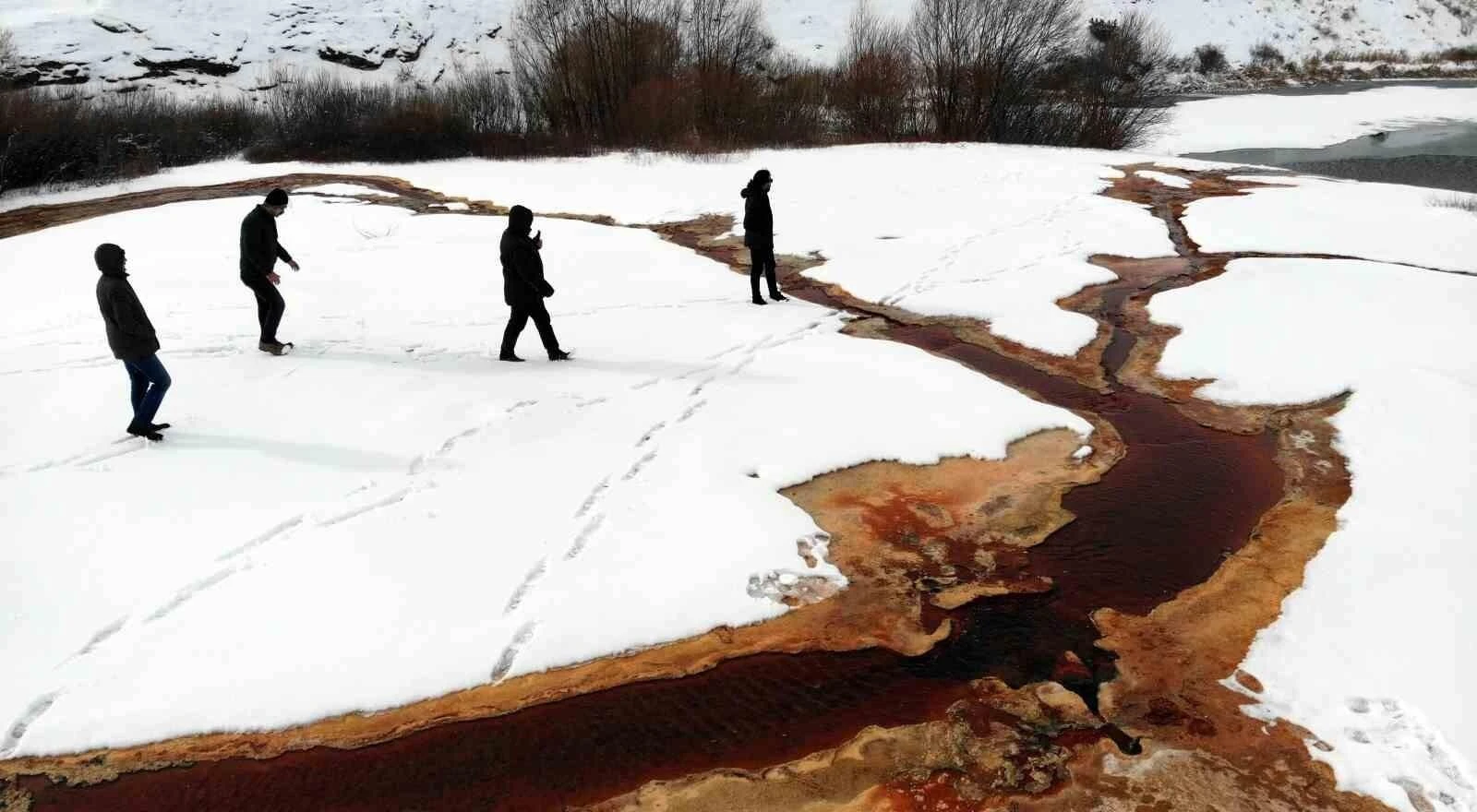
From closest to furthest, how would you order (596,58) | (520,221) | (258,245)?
(520,221)
(258,245)
(596,58)

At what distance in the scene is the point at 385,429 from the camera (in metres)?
6.15

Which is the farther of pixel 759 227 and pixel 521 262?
pixel 759 227

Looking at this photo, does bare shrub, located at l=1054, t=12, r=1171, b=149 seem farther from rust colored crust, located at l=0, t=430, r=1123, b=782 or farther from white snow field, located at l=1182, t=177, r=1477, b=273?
rust colored crust, located at l=0, t=430, r=1123, b=782

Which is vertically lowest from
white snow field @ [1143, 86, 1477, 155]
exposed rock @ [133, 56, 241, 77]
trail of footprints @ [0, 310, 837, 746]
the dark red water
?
the dark red water

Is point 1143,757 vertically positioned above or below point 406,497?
below

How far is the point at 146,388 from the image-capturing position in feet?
19.0

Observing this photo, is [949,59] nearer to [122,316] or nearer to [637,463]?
[637,463]

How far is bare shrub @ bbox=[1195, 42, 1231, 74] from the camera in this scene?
4022cm

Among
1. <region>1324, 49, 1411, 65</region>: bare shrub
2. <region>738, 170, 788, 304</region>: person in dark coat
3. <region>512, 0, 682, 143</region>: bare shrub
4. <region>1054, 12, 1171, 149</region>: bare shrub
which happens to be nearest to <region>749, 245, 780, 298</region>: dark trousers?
<region>738, 170, 788, 304</region>: person in dark coat

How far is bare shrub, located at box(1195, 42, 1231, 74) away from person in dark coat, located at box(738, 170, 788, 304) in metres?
40.6

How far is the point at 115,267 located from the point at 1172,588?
672cm

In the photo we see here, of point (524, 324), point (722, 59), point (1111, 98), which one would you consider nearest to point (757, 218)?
point (524, 324)

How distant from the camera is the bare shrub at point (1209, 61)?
4022 centimetres

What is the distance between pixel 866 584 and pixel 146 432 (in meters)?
5.11
